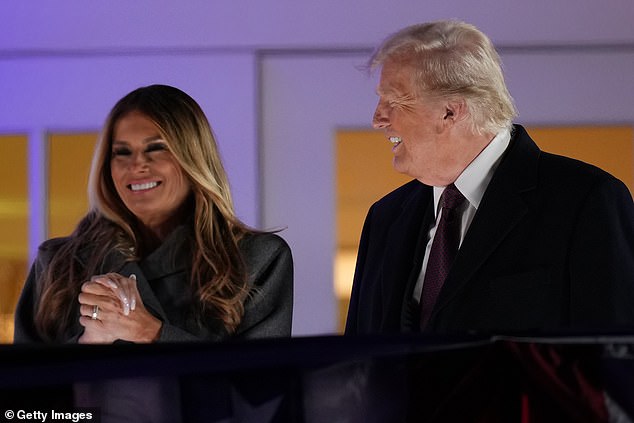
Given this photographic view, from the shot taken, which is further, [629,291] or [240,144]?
[240,144]

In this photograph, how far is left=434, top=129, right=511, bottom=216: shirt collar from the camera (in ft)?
5.69

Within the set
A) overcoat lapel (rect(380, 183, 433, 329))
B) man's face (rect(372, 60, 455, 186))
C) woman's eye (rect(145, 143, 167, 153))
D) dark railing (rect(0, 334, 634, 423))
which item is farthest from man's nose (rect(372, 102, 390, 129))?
dark railing (rect(0, 334, 634, 423))

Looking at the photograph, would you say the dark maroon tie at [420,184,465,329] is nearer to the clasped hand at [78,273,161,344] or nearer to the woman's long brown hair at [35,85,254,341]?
the woman's long brown hair at [35,85,254,341]

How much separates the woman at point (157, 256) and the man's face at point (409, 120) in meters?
0.27

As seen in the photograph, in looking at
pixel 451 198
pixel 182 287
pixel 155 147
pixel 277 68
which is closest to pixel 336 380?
pixel 451 198

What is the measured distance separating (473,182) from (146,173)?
22.6 inches

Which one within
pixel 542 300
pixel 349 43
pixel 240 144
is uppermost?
pixel 349 43

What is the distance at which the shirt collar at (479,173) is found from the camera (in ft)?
5.69

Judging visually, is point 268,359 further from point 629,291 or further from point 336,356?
point 629,291

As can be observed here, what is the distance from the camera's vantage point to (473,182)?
175cm

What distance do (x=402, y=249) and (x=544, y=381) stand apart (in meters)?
0.81

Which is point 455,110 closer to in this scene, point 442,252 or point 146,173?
point 442,252

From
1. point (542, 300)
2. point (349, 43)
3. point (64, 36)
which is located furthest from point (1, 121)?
point (542, 300)

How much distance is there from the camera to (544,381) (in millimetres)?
916
